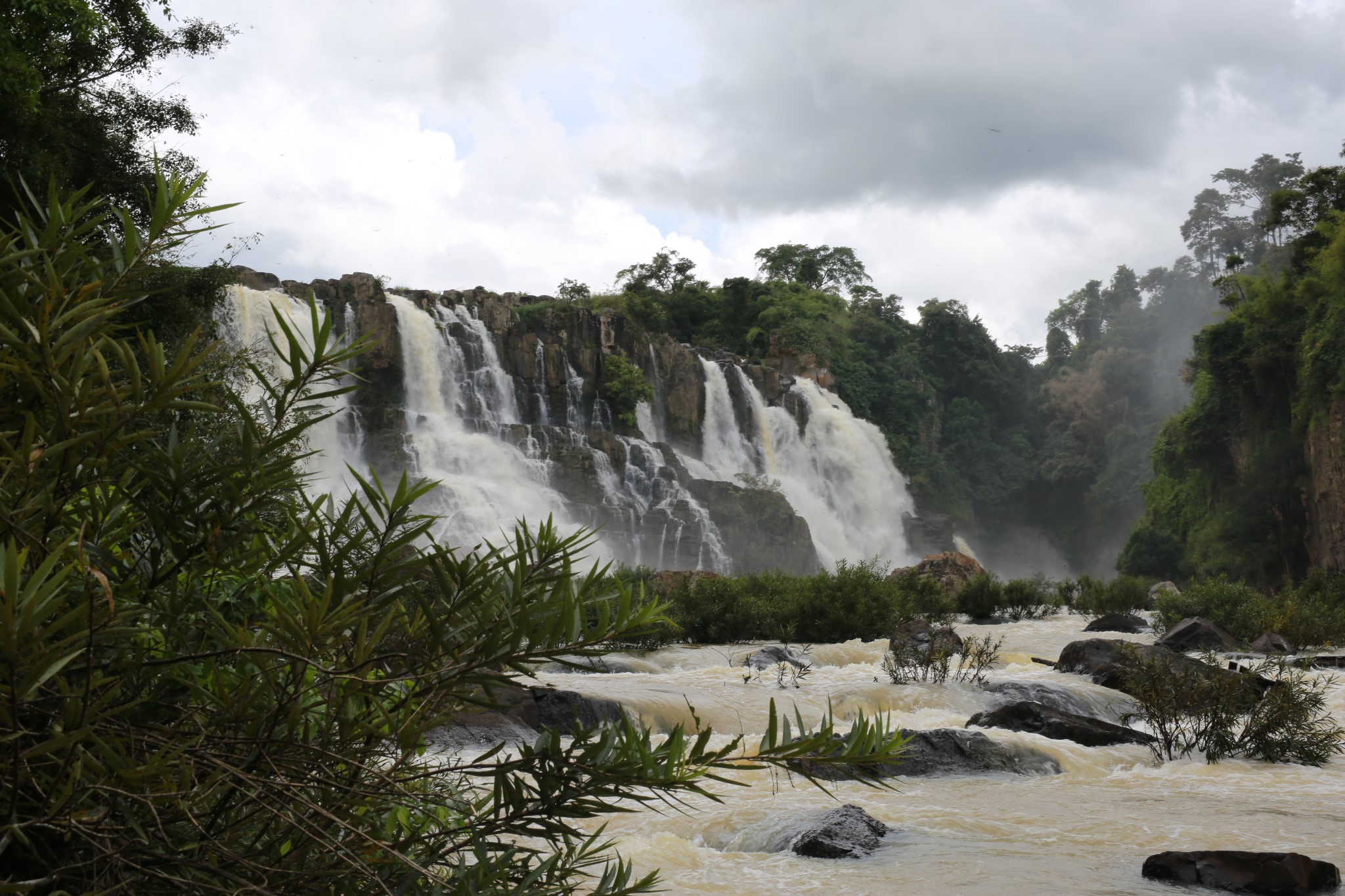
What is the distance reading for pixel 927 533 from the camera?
1489 inches

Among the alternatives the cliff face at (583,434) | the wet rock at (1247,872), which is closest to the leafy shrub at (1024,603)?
the cliff face at (583,434)

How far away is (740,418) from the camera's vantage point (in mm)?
35938

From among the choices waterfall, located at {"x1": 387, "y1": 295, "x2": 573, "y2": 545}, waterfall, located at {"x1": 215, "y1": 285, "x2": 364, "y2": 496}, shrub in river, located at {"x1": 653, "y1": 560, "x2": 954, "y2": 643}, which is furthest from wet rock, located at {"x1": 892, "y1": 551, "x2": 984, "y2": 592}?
waterfall, located at {"x1": 215, "y1": 285, "x2": 364, "y2": 496}

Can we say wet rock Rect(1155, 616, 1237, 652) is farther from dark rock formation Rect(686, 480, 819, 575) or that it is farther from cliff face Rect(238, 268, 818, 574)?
dark rock formation Rect(686, 480, 819, 575)

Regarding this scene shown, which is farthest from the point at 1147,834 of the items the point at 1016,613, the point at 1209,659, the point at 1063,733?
the point at 1016,613

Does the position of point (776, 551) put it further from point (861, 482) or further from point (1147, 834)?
point (1147, 834)

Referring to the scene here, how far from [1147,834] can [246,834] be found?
220 inches

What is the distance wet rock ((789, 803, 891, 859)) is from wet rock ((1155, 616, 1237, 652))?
386 inches

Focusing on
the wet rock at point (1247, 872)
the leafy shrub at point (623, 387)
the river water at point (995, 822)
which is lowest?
the river water at point (995, 822)

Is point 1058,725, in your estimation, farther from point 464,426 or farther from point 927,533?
point 927,533

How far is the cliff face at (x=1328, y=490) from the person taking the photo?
23047mm

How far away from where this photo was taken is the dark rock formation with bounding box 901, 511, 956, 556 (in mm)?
37531

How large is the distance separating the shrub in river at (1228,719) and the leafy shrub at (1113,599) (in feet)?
42.5

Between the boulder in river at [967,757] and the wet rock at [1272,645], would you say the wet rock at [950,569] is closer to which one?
the wet rock at [1272,645]
